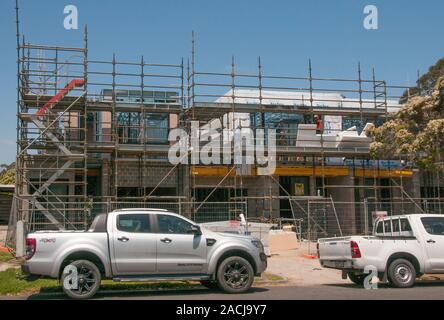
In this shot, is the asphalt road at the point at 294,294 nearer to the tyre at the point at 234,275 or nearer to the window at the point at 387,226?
the tyre at the point at 234,275

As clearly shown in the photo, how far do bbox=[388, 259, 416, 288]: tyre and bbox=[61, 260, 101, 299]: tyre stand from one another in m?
6.57

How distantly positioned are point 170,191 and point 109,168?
3057 millimetres

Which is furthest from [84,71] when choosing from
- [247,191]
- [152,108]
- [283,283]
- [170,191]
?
[283,283]

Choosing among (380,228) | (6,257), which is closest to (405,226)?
(380,228)

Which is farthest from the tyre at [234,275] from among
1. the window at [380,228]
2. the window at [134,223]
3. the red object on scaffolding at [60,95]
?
the red object on scaffolding at [60,95]

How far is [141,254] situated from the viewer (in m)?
12.5

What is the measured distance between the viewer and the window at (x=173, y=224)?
1282 centimetres

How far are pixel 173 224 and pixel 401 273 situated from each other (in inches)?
214

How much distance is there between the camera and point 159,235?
41.4 feet

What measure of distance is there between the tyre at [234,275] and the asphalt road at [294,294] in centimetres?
22

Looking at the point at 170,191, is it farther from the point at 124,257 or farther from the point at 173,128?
the point at 124,257

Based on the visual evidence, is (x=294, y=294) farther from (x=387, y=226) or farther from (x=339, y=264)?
(x=387, y=226)

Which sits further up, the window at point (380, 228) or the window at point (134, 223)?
the window at point (134, 223)

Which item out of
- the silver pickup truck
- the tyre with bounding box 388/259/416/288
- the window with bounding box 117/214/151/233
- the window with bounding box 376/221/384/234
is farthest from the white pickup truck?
the window with bounding box 117/214/151/233
